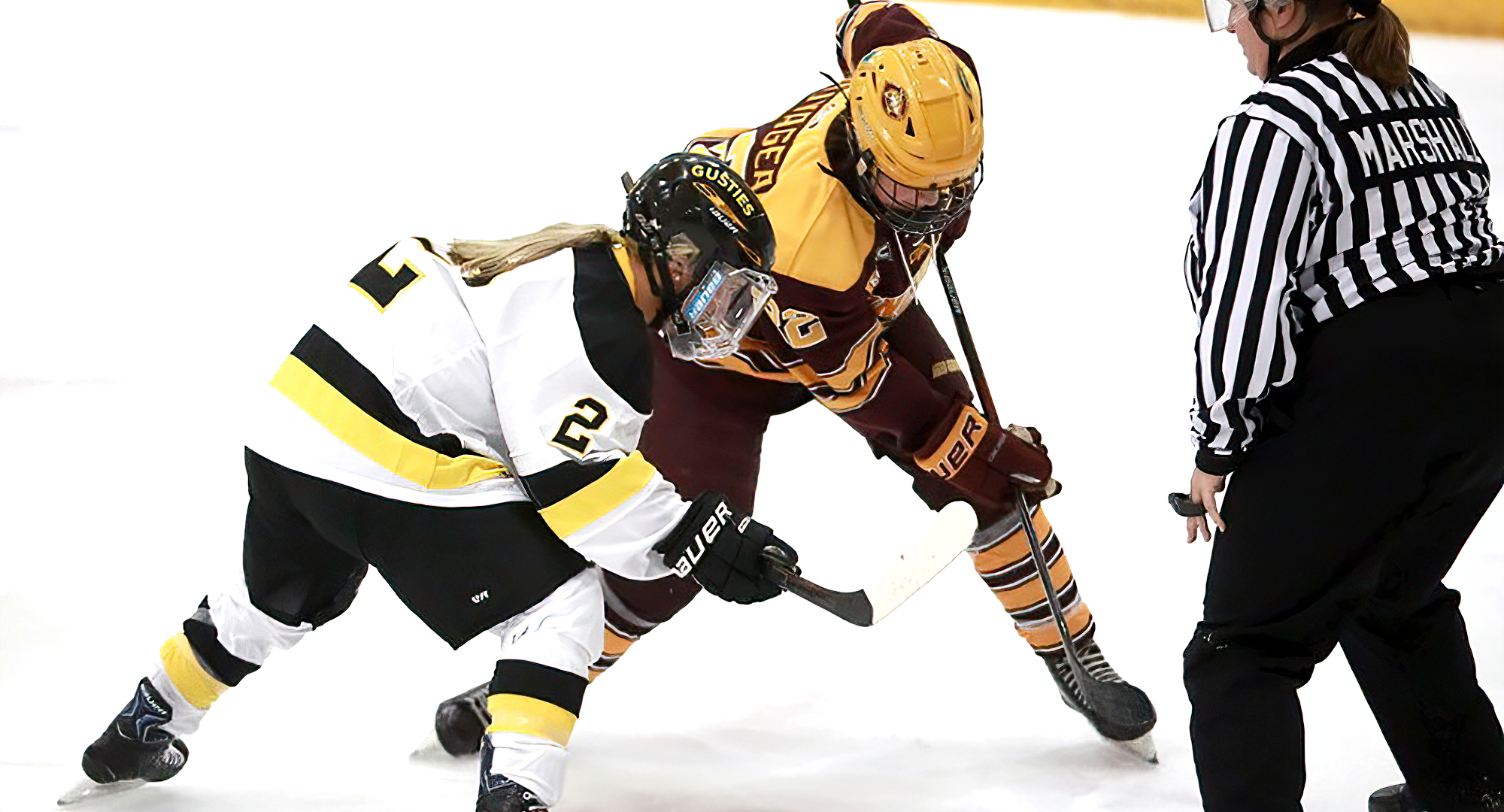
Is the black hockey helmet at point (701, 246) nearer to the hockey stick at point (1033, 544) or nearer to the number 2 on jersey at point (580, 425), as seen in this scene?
the number 2 on jersey at point (580, 425)

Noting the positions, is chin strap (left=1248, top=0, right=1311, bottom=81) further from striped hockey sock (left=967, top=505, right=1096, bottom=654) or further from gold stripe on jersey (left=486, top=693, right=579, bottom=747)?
gold stripe on jersey (left=486, top=693, right=579, bottom=747)

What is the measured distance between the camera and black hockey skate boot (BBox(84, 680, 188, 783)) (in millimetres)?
2207

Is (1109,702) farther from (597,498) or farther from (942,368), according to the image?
(597,498)

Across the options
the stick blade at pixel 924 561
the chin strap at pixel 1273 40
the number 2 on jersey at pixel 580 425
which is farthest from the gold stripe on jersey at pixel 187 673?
the chin strap at pixel 1273 40

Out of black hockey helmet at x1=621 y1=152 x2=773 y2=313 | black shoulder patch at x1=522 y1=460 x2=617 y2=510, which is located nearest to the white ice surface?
black shoulder patch at x1=522 y1=460 x2=617 y2=510

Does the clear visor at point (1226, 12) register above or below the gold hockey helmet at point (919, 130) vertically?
above

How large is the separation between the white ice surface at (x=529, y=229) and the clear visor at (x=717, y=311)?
787mm

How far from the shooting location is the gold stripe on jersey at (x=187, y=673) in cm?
219

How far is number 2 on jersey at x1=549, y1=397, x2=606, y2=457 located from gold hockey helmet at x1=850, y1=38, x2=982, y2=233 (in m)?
0.64

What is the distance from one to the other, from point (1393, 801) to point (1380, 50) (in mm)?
1136

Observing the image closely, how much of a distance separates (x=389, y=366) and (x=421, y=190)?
2.46m

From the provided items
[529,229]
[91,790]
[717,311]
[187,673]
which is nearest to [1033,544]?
[717,311]

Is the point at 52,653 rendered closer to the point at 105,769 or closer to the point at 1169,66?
the point at 105,769

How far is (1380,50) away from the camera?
1844 mm
